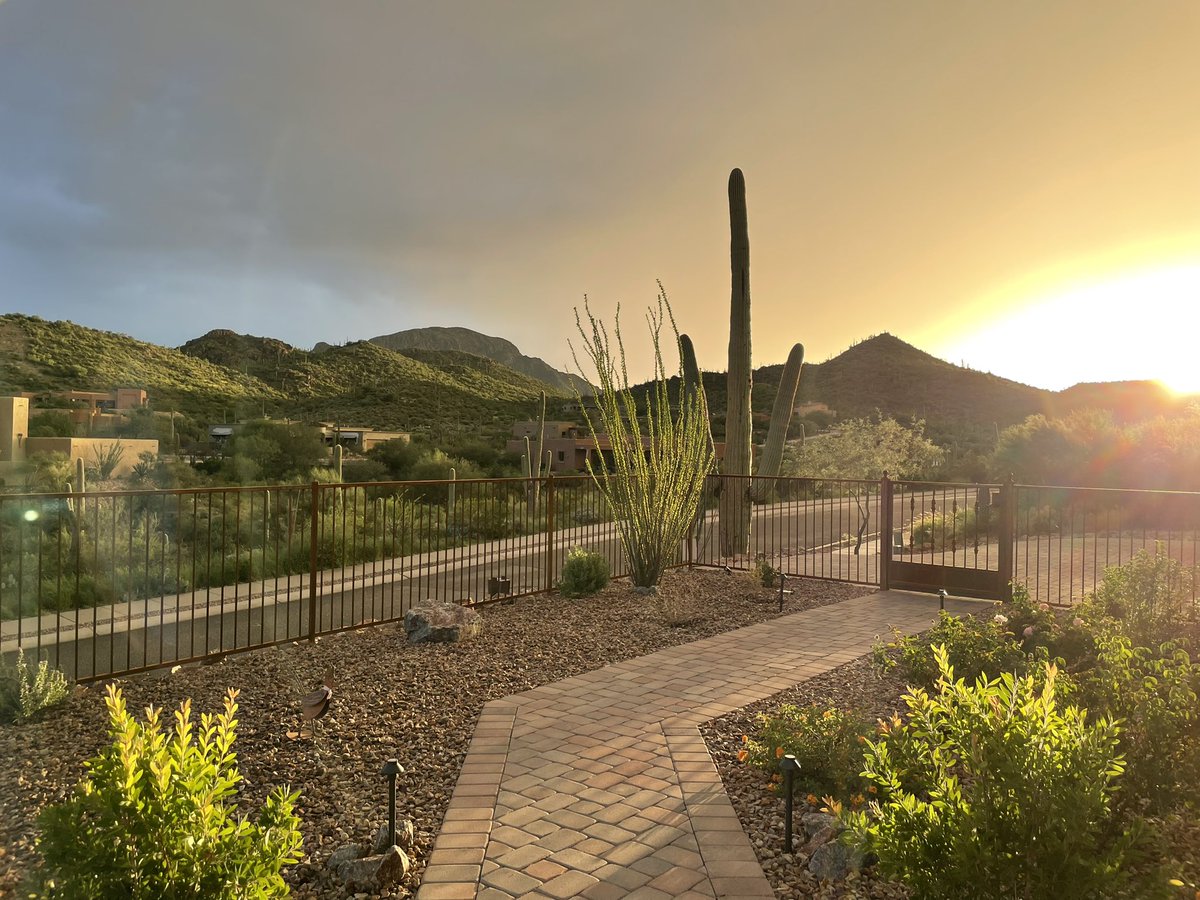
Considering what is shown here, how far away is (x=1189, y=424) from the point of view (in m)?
18.3

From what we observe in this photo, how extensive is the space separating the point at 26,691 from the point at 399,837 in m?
3.07

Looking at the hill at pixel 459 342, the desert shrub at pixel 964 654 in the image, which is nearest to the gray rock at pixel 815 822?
the desert shrub at pixel 964 654

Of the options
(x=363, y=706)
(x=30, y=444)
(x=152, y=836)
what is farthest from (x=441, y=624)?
(x=30, y=444)

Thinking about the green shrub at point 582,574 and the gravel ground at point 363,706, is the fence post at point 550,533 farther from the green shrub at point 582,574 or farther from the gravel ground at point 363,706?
the gravel ground at point 363,706

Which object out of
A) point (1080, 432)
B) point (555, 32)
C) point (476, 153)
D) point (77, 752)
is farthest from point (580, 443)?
point (77, 752)

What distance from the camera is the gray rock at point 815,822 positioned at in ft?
10.8

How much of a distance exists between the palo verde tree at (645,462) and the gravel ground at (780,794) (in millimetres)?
3355

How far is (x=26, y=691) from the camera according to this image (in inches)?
187

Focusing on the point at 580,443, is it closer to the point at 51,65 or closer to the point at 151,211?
the point at 151,211

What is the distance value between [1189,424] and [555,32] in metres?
17.8

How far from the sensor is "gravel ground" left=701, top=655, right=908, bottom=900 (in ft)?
9.66

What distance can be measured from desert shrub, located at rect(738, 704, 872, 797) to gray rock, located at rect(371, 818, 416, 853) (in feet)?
5.61

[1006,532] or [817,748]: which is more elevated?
[1006,532]

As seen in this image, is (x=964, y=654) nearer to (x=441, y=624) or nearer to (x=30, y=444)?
(x=441, y=624)
